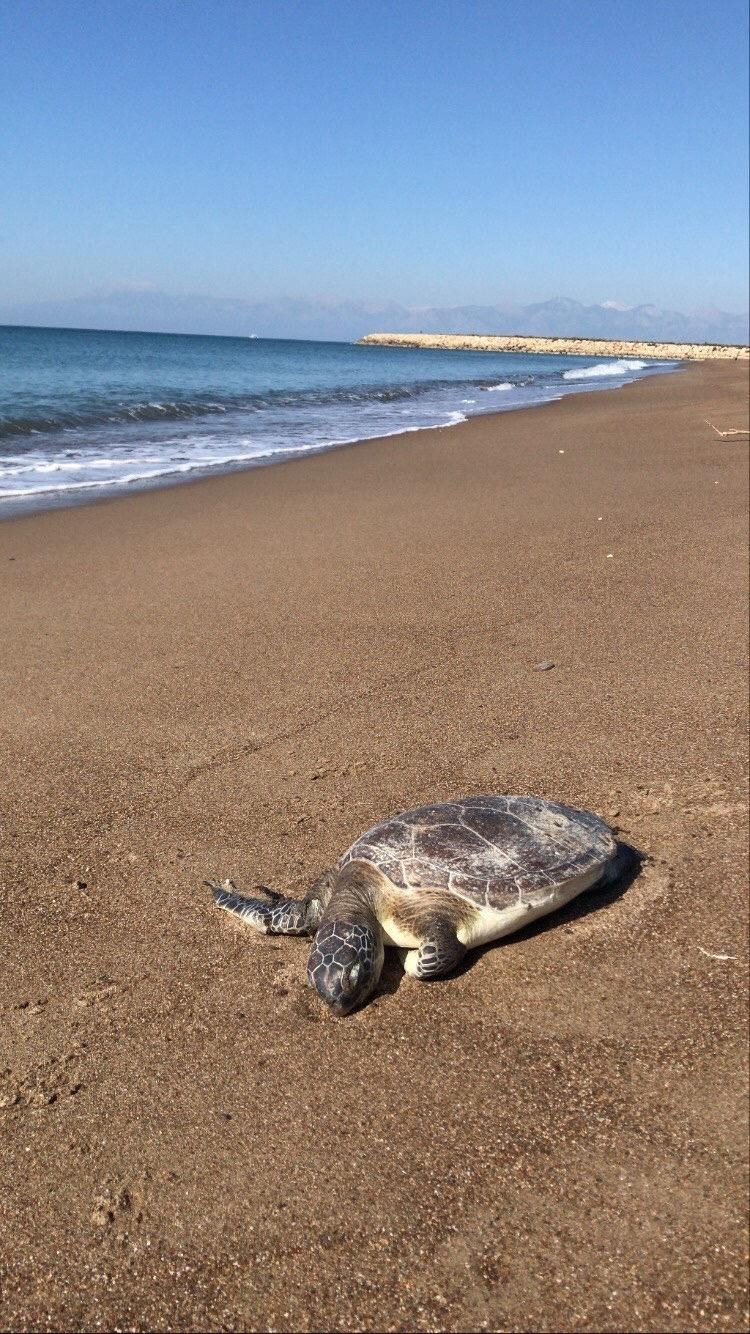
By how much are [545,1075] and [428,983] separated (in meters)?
0.62

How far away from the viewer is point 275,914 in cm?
343

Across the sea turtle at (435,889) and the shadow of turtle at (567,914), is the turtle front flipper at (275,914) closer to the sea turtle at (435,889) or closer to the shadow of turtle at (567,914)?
the sea turtle at (435,889)

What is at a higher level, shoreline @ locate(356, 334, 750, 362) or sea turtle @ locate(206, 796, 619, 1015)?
shoreline @ locate(356, 334, 750, 362)

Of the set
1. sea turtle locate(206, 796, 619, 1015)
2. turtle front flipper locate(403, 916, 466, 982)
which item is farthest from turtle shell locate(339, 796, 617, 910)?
turtle front flipper locate(403, 916, 466, 982)

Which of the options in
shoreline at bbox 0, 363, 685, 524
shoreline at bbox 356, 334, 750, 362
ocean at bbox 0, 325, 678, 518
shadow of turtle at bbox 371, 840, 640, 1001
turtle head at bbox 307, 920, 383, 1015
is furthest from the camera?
shoreline at bbox 356, 334, 750, 362

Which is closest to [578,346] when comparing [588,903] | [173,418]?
[173,418]

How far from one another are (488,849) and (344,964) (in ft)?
2.39

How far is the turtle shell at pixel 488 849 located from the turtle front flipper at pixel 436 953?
0.14m

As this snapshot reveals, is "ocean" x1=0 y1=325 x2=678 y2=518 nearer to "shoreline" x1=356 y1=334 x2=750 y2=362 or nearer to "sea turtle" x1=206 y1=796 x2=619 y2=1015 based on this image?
"sea turtle" x1=206 y1=796 x2=619 y2=1015

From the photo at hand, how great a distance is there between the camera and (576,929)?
11.6ft

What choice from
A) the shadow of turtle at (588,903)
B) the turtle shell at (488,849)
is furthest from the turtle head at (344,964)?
the shadow of turtle at (588,903)

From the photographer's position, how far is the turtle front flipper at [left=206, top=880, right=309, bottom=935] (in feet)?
11.2

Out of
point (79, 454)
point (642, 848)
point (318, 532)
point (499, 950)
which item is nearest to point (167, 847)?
point (499, 950)

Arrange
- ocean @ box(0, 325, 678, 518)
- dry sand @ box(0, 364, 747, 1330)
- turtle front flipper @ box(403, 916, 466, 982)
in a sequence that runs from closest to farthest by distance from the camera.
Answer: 1. dry sand @ box(0, 364, 747, 1330)
2. turtle front flipper @ box(403, 916, 466, 982)
3. ocean @ box(0, 325, 678, 518)
